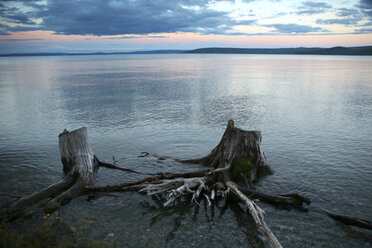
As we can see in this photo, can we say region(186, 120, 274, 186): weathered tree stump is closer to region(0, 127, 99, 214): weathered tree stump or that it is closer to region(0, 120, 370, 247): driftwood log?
region(0, 120, 370, 247): driftwood log

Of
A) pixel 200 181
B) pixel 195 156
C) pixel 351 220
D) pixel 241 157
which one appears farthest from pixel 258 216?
pixel 195 156

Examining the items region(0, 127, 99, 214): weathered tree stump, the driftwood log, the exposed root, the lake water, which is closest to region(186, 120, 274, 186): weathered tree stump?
the driftwood log

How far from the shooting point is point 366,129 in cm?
2420

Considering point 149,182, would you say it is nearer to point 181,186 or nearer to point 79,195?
point 181,186

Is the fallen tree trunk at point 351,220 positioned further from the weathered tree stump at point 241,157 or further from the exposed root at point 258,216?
the weathered tree stump at point 241,157

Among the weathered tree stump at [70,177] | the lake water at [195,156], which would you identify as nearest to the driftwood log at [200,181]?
the weathered tree stump at [70,177]

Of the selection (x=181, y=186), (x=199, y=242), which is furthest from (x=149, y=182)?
(x=199, y=242)

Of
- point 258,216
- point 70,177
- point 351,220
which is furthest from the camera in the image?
point 70,177

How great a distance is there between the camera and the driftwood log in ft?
38.1

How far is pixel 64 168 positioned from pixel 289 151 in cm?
1464

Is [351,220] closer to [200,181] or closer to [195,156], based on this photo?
[200,181]

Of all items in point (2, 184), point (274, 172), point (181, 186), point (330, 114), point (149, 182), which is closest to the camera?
point (181, 186)

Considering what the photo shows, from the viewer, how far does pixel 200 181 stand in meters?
12.5

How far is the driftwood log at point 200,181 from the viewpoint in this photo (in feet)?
38.1
